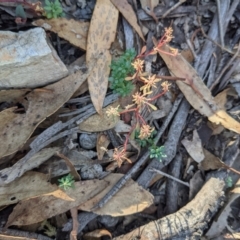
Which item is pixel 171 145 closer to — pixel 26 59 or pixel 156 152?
pixel 156 152

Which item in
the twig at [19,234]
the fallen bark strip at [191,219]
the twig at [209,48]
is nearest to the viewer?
the twig at [19,234]

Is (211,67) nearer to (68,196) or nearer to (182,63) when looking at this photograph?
(182,63)

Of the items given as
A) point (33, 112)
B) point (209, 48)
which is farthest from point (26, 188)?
point (209, 48)

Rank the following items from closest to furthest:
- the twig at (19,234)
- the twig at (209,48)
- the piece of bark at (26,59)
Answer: the piece of bark at (26,59) → the twig at (19,234) → the twig at (209,48)

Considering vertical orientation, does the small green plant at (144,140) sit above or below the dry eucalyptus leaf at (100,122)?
below

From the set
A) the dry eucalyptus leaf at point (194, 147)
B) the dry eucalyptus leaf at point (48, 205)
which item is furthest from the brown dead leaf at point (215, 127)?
the dry eucalyptus leaf at point (48, 205)

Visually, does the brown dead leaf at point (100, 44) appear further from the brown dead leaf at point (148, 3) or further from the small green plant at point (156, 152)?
the small green plant at point (156, 152)

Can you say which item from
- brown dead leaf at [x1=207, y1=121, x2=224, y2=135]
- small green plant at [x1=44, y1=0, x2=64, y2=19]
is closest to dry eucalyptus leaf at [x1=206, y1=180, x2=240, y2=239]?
brown dead leaf at [x1=207, y1=121, x2=224, y2=135]
